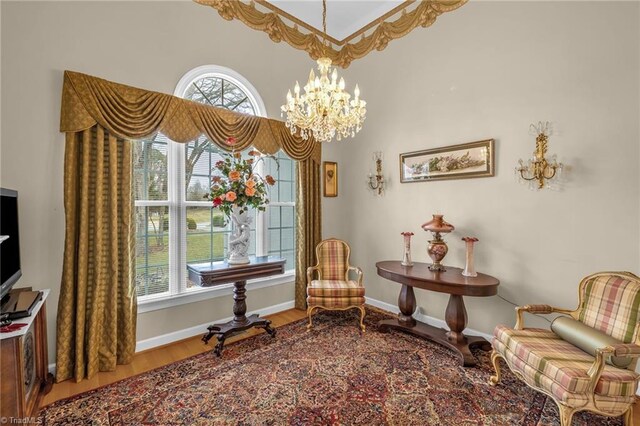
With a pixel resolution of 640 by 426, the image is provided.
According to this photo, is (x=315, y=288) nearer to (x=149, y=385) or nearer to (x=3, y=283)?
(x=149, y=385)

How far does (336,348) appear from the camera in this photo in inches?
115

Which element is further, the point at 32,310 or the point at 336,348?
the point at 336,348

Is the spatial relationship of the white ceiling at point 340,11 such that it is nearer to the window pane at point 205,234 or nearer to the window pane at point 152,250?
the window pane at point 205,234

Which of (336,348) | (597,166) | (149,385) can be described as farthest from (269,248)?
(597,166)

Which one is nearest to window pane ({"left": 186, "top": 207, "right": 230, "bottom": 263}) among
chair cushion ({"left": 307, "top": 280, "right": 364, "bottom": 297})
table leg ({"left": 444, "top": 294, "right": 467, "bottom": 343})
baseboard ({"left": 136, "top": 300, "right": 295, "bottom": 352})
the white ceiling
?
baseboard ({"left": 136, "top": 300, "right": 295, "bottom": 352})

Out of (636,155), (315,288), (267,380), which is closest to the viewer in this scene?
(636,155)

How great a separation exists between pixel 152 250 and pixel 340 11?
3.85 metres

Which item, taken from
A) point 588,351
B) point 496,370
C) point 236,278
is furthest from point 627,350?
point 236,278

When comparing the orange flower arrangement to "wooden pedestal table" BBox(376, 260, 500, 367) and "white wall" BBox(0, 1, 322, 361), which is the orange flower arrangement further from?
"wooden pedestal table" BBox(376, 260, 500, 367)

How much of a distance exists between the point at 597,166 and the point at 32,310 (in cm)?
437

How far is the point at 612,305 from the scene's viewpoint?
203cm

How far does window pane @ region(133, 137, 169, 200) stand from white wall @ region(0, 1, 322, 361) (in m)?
0.56

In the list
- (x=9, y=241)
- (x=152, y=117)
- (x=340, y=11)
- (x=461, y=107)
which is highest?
(x=340, y=11)

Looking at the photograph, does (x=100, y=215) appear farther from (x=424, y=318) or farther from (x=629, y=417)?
(x=629, y=417)
